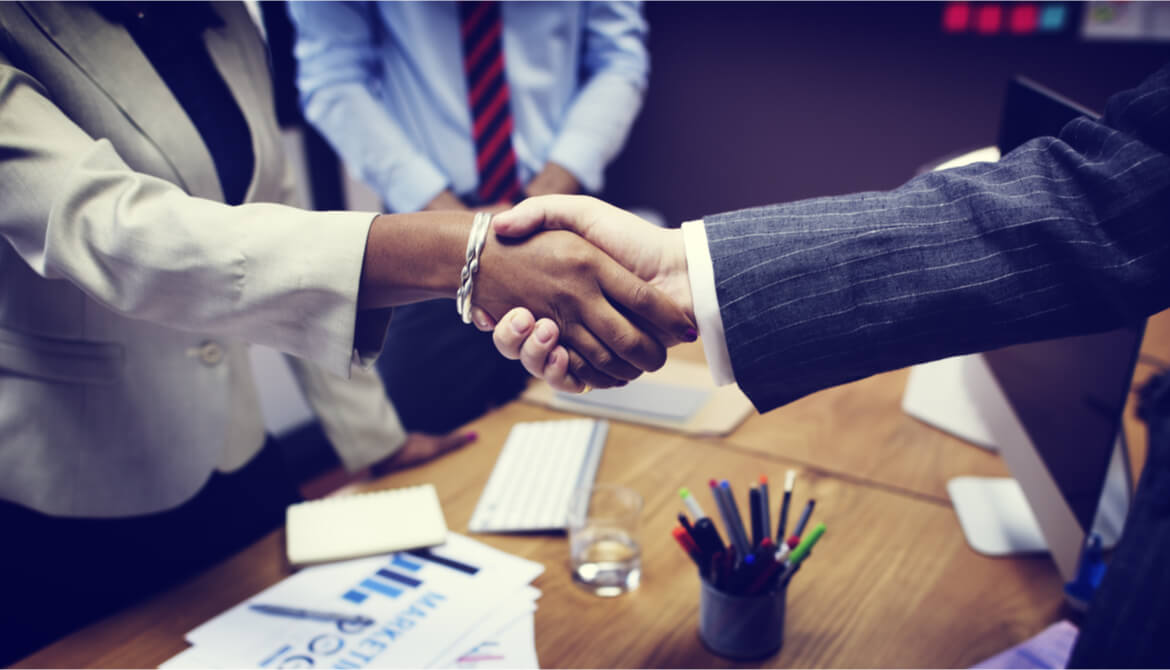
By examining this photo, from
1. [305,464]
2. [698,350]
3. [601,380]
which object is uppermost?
[601,380]

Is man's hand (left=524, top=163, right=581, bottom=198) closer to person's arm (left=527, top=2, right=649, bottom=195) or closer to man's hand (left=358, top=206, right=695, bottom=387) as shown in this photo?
person's arm (left=527, top=2, right=649, bottom=195)

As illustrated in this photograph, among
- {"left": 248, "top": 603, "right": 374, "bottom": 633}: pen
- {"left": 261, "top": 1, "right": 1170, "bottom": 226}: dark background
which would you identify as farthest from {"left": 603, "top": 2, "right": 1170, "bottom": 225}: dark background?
{"left": 248, "top": 603, "right": 374, "bottom": 633}: pen

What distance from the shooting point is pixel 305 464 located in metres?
2.86

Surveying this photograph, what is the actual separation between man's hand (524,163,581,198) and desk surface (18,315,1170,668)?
0.67 metres

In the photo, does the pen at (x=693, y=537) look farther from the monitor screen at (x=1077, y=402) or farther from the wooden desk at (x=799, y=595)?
the monitor screen at (x=1077, y=402)

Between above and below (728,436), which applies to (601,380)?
above

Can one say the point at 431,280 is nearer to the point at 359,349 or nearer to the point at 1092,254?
the point at 359,349

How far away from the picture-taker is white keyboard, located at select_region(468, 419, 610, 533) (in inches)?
40.9

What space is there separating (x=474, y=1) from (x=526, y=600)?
4.15ft

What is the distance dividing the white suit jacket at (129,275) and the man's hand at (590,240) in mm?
184

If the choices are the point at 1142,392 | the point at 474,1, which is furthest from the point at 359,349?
the point at 1142,392

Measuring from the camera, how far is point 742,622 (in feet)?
2.61

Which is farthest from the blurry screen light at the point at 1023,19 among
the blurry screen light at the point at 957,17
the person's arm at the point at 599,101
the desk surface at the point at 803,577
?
the desk surface at the point at 803,577

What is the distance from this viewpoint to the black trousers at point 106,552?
0.94m
